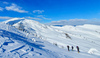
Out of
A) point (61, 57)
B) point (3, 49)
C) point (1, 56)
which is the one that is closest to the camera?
point (1, 56)

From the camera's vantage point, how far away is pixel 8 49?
9.10 meters

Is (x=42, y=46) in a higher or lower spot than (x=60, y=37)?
lower

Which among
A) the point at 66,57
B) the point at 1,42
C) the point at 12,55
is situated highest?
the point at 1,42

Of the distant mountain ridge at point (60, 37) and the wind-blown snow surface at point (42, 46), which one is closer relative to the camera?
the wind-blown snow surface at point (42, 46)

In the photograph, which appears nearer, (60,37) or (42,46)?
(42,46)

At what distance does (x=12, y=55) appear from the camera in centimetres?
826

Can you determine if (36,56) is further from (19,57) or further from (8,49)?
(8,49)

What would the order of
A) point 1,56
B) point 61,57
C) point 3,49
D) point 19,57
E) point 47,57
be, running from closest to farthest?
1. point 1,56
2. point 19,57
3. point 3,49
4. point 47,57
5. point 61,57

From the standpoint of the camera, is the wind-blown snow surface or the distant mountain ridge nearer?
the wind-blown snow surface

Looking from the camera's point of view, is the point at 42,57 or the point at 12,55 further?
the point at 42,57

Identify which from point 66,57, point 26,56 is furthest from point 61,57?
→ point 26,56

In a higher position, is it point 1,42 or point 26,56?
point 1,42

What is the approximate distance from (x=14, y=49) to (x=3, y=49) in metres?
1.01

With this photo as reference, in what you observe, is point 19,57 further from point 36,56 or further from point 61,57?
point 61,57
